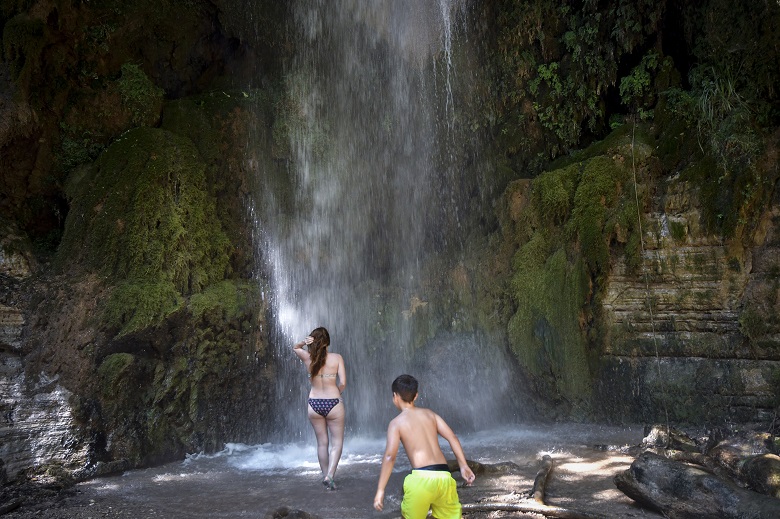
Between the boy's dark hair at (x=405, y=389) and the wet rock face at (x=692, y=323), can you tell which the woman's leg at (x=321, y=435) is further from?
the wet rock face at (x=692, y=323)

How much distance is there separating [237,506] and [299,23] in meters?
9.50

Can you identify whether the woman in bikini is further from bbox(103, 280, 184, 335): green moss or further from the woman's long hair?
bbox(103, 280, 184, 335): green moss

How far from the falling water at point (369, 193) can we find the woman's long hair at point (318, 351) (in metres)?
3.96

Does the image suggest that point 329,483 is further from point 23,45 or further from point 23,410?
point 23,45

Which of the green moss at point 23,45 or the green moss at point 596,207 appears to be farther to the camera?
the green moss at point 23,45

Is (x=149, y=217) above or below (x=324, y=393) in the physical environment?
above

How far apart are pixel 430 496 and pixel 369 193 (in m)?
8.27

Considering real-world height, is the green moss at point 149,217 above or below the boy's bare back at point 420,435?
above

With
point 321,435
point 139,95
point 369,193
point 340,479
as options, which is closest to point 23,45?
point 139,95

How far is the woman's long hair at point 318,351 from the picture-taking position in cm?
572

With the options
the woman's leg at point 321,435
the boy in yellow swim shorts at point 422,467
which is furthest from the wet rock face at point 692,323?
the boy in yellow swim shorts at point 422,467

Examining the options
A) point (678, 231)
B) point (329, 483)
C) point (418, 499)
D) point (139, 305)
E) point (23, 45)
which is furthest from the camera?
point (23, 45)

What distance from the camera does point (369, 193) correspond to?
11.3 meters

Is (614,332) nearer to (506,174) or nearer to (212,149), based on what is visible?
(506,174)
